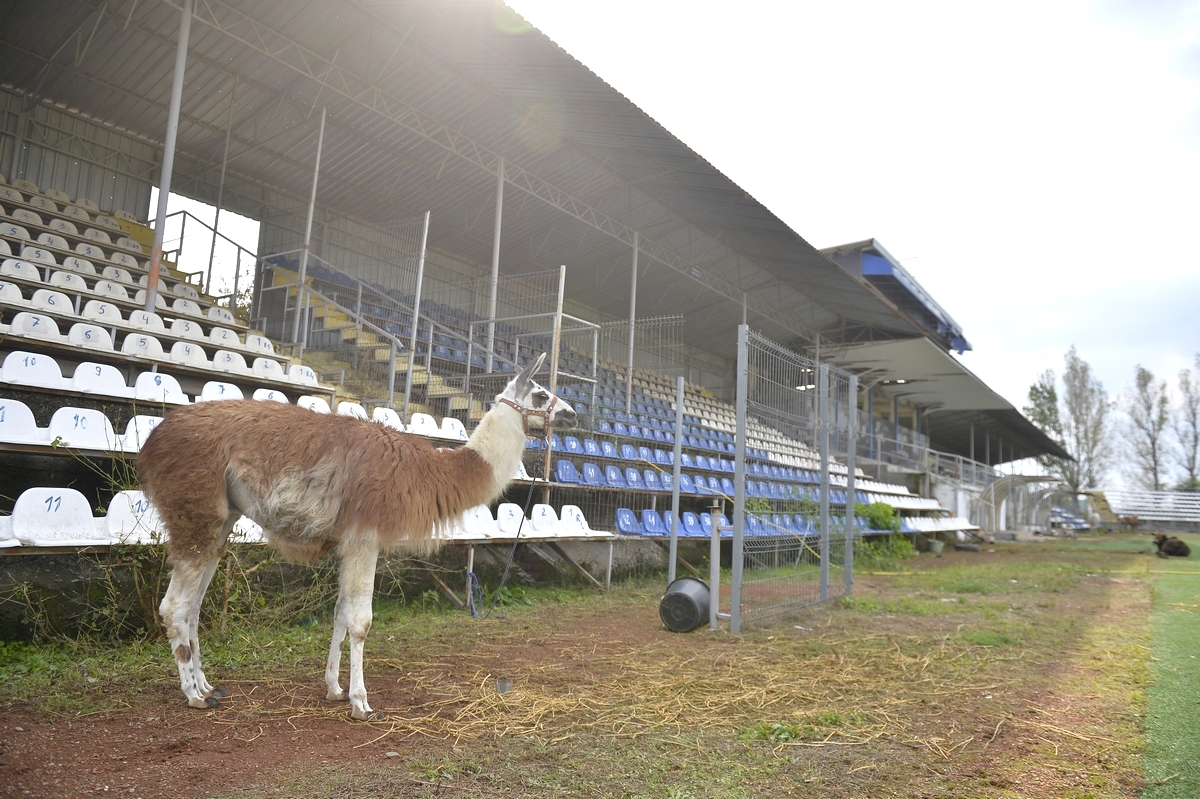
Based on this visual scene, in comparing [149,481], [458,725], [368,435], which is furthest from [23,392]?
[458,725]

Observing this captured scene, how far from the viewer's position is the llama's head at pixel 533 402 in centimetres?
504

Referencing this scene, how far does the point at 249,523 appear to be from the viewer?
230 inches

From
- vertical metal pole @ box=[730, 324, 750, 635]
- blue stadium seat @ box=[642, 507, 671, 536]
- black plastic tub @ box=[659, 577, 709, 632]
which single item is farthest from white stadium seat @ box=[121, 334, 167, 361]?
blue stadium seat @ box=[642, 507, 671, 536]

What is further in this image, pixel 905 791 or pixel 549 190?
pixel 549 190

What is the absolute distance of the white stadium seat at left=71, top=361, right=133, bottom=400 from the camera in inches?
239

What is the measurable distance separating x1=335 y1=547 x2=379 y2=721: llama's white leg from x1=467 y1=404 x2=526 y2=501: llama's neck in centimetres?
103

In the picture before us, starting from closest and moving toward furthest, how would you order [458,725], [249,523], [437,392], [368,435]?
1. [458,725]
2. [368,435]
3. [249,523]
4. [437,392]

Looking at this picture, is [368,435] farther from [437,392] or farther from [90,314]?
[437,392]

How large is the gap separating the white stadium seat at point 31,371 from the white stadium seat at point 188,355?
6.18 ft

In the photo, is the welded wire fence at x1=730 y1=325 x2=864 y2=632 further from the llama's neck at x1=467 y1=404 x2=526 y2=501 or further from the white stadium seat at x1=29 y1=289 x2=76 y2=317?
the white stadium seat at x1=29 y1=289 x2=76 y2=317

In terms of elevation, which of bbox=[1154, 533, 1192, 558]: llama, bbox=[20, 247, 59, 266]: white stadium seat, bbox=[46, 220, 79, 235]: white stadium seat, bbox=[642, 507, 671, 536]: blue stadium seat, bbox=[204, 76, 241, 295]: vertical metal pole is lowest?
bbox=[1154, 533, 1192, 558]: llama

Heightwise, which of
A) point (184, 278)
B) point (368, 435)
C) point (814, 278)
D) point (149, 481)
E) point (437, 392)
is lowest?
point (149, 481)

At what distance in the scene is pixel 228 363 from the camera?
8453mm

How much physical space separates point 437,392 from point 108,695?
8092 millimetres
